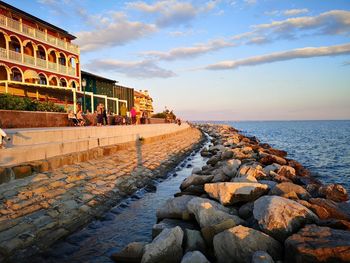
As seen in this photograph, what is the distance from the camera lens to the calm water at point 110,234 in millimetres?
4672

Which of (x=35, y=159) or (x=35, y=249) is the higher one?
(x=35, y=159)

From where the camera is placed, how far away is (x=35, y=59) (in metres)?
26.1

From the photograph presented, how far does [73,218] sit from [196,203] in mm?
2626

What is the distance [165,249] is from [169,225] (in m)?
1.18

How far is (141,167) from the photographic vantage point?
37.9ft

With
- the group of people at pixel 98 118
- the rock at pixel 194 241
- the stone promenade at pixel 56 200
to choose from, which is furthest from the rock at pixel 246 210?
the group of people at pixel 98 118

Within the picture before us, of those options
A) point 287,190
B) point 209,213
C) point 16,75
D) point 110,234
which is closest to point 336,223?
point 287,190

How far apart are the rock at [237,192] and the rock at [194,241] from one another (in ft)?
Result: 3.74

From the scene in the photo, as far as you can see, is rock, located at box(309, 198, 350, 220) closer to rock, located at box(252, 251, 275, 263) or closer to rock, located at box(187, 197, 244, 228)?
rock, located at box(187, 197, 244, 228)

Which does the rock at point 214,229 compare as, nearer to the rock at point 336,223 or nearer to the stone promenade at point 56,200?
the rock at point 336,223

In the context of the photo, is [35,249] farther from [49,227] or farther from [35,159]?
[35,159]

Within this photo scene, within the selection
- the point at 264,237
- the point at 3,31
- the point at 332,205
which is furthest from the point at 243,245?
the point at 3,31

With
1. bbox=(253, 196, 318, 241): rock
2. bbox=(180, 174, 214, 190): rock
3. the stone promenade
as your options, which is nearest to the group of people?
the stone promenade

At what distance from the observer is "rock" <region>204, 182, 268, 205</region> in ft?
18.1
